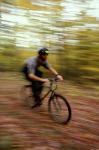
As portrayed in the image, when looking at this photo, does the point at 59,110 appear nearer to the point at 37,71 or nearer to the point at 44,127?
the point at 44,127

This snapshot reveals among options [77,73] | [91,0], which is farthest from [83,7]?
[77,73]

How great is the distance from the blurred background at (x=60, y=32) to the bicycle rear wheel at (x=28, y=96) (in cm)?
375

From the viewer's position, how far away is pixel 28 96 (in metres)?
11.3

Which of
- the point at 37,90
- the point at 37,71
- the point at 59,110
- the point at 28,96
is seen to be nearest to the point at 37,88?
the point at 37,90

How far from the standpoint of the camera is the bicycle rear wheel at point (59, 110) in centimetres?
988

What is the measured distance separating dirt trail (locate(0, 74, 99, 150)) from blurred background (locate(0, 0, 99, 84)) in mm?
3090

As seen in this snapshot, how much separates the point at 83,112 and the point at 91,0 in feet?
16.7

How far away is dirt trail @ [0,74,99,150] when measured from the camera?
8828 millimetres

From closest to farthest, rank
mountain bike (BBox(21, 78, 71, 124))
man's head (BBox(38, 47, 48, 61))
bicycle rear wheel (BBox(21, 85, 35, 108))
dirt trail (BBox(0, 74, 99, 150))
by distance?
dirt trail (BBox(0, 74, 99, 150))
man's head (BBox(38, 47, 48, 61))
mountain bike (BBox(21, 78, 71, 124))
bicycle rear wheel (BBox(21, 85, 35, 108))

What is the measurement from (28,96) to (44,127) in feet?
5.78

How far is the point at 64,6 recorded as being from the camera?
14500mm

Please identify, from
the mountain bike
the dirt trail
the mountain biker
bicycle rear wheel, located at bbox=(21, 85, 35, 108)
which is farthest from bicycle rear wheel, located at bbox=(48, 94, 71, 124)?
bicycle rear wheel, located at bbox=(21, 85, 35, 108)

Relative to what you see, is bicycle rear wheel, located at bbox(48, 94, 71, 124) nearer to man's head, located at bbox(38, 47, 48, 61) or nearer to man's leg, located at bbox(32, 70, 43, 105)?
man's leg, located at bbox(32, 70, 43, 105)

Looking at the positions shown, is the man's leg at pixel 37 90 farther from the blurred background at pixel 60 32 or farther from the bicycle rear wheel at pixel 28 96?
the blurred background at pixel 60 32
